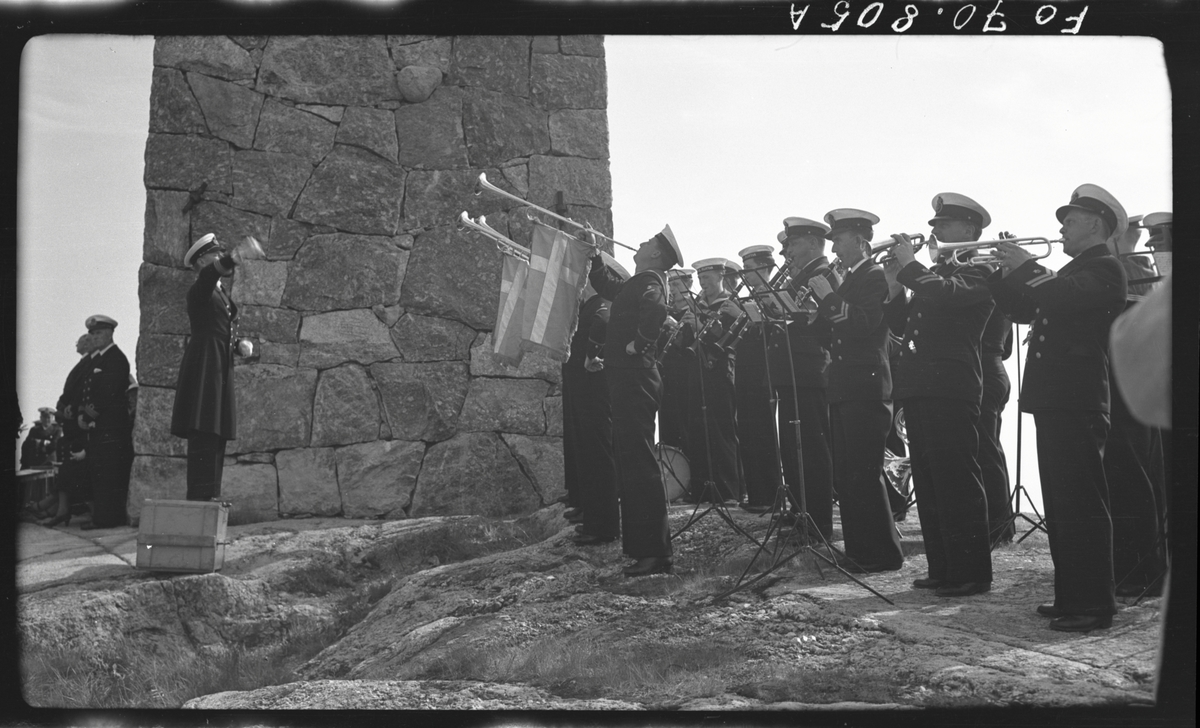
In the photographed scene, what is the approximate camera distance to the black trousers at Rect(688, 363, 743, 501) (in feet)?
28.0

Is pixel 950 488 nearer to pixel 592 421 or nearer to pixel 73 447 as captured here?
pixel 592 421

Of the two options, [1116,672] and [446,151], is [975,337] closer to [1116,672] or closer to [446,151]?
[1116,672]

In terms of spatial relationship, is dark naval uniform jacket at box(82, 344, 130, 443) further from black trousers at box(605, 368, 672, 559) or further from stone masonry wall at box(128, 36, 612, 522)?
black trousers at box(605, 368, 672, 559)

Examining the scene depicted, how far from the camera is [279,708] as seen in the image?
16.0ft

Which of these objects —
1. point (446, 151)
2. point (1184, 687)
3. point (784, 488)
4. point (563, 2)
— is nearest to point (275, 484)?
point (446, 151)

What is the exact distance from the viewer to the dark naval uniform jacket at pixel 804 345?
6.71m

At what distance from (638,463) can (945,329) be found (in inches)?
81.0

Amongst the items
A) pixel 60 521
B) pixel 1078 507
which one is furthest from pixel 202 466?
pixel 1078 507

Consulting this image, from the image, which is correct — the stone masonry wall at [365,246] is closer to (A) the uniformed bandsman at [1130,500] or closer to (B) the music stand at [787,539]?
(B) the music stand at [787,539]

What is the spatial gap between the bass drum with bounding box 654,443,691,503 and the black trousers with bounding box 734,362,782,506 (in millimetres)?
547

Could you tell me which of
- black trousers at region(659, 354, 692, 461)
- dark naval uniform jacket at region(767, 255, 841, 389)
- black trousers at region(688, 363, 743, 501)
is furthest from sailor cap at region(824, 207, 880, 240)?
black trousers at region(659, 354, 692, 461)

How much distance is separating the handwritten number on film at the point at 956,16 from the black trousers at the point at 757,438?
3492 millimetres

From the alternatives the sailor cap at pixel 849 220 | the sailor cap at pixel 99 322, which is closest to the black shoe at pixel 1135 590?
the sailor cap at pixel 849 220

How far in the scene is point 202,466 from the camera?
7.31 m
